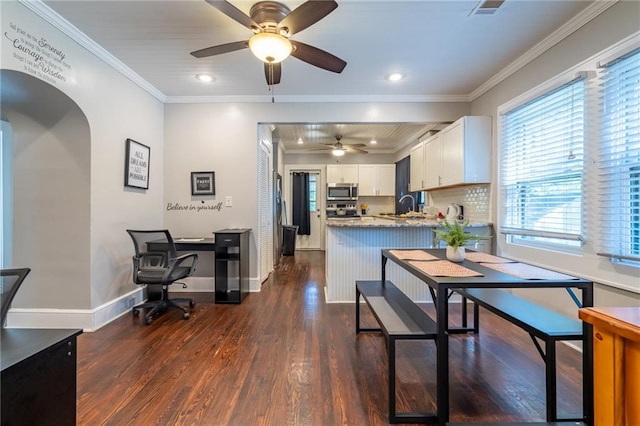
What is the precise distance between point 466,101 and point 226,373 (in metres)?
4.10

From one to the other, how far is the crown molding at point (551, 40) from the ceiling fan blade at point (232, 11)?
2.39 m

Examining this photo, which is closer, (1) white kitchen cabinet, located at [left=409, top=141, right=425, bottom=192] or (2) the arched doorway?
(2) the arched doorway

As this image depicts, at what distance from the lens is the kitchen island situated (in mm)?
3326

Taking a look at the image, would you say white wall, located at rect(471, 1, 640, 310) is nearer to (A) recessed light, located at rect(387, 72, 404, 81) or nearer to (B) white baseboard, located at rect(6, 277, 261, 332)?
(A) recessed light, located at rect(387, 72, 404, 81)

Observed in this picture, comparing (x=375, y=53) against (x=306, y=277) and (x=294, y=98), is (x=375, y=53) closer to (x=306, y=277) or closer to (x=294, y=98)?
(x=294, y=98)

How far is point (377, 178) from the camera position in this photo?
23.4 feet

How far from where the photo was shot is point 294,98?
12.2 ft

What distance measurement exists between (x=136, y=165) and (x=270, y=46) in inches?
85.2

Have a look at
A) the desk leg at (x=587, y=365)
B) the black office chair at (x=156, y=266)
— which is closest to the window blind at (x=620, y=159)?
the desk leg at (x=587, y=365)

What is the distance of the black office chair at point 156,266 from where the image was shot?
2.76 metres

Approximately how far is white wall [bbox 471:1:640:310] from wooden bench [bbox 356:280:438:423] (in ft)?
4.26

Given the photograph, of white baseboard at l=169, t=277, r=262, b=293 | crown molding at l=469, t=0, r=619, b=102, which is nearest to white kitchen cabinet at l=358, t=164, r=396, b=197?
crown molding at l=469, t=0, r=619, b=102

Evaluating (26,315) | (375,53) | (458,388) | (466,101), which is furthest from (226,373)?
(466,101)

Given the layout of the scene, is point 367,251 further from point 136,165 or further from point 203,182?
point 136,165
